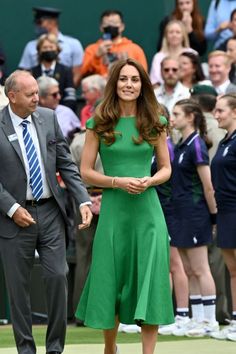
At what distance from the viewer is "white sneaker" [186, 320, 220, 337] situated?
37.8 feet

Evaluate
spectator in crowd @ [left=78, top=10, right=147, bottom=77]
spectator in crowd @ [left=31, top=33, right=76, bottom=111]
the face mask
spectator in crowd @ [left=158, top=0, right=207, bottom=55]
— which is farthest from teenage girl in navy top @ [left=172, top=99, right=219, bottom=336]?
the face mask

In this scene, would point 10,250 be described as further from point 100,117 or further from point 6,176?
point 100,117

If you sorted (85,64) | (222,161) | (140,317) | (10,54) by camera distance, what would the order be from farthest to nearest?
(10,54)
(85,64)
(222,161)
(140,317)

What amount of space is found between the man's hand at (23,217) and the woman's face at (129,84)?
108cm

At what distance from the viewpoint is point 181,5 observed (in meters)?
17.0

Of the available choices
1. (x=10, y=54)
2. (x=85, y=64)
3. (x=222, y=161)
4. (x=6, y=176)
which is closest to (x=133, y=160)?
(x=6, y=176)

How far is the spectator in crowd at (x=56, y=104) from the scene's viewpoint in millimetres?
14125

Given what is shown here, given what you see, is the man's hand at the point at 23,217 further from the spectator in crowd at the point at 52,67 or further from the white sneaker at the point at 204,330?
the spectator in crowd at the point at 52,67

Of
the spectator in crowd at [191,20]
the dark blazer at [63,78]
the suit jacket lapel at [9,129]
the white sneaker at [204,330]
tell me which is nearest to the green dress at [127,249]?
the suit jacket lapel at [9,129]

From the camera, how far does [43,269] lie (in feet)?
28.6

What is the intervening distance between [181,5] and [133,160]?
8.71 m

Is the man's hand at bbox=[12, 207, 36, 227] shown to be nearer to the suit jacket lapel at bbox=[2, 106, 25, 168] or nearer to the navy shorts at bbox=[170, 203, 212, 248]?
the suit jacket lapel at bbox=[2, 106, 25, 168]

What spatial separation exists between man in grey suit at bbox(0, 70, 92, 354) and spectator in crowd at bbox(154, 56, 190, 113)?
233 inches

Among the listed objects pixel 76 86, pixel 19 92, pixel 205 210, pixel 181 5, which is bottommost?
pixel 205 210
